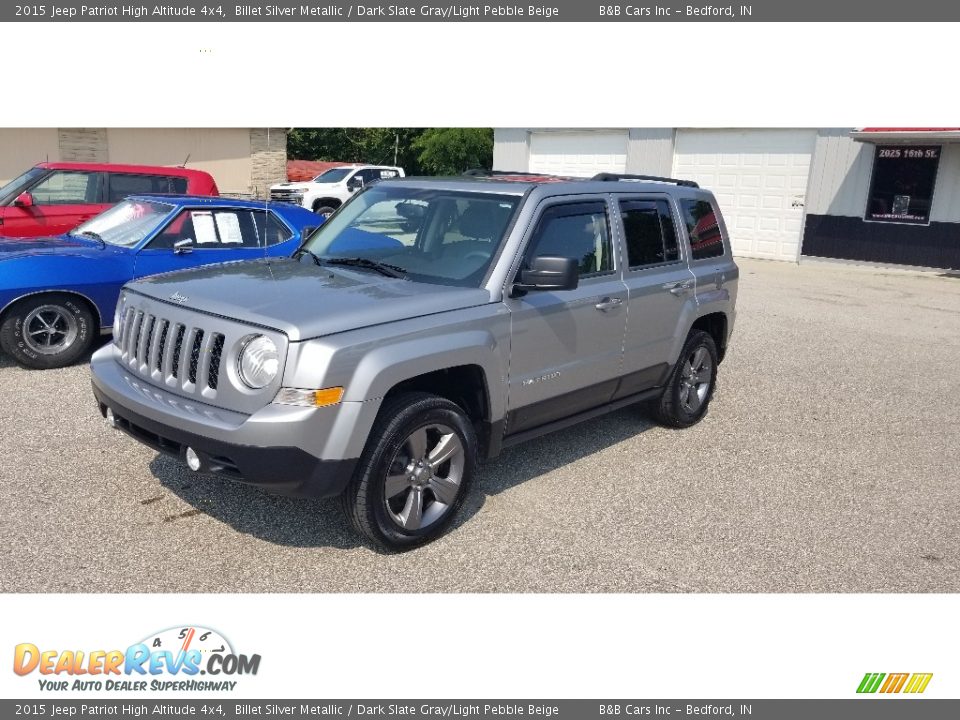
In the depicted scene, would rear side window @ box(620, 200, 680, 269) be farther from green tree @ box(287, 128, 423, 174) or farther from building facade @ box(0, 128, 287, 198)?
green tree @ box(287, 128, 423, 174)

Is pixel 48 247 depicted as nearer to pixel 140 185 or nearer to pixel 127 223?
pixel 127 223

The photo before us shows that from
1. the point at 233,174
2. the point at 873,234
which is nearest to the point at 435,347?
the point at 873,234

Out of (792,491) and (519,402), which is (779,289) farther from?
(519,402)

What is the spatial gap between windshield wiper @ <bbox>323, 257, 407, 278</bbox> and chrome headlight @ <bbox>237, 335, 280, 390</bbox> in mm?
1058

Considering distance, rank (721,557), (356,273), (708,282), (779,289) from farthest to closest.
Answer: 1. (779,289)
2. (708,282)
3. (356,273)
4. (721,557)

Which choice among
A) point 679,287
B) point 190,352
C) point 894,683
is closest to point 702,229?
point 679,287

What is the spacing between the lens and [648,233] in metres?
5.54

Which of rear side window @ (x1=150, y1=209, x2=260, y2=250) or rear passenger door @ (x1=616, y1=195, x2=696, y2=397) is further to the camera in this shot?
rear side window @ (x1=150, y1=209, x2=260, y2=250)

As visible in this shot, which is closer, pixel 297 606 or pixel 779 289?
pixel 297 606

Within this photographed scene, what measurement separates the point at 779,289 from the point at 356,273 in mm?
12057

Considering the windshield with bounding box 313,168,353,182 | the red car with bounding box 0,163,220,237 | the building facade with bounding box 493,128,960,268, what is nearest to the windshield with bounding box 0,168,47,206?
the red car with bounding box 0,163,220,237

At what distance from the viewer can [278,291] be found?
3979 mm

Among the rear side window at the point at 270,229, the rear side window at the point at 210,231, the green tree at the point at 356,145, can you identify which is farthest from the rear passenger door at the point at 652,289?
the green tree at the point at 356,145

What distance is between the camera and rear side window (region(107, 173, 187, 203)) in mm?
10242
